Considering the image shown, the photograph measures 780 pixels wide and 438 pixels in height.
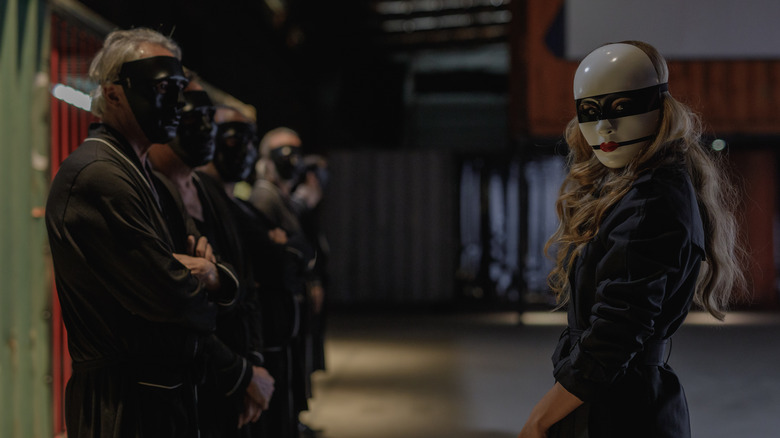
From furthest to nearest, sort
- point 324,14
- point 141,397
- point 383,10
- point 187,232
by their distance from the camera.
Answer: point 383,10 → point 324,14 → point 187,232 → point 141,397

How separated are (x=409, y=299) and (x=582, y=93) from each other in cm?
964

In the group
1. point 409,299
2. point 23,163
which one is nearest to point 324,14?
point 409,299

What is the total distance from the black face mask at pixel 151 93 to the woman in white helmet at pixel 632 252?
974mm

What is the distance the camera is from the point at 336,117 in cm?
1268

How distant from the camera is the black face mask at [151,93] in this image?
71.5 inches

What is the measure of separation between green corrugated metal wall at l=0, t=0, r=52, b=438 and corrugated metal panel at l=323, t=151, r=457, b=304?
7.98 metres

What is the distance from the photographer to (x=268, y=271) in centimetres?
283

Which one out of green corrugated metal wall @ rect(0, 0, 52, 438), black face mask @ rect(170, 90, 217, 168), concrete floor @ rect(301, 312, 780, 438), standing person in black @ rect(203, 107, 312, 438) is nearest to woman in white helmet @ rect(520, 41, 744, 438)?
black face mask @ rect(170, 90, 217, 168)

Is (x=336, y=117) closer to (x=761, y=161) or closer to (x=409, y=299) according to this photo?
(x=409, y=299)

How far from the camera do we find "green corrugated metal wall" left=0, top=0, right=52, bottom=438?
288 cm

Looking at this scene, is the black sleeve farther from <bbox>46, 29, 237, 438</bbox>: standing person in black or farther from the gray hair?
the gray hair

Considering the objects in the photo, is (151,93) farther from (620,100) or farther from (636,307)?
(636,307)

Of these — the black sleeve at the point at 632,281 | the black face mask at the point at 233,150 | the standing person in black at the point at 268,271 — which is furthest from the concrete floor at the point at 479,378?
the black sleeve at the point at 632,281

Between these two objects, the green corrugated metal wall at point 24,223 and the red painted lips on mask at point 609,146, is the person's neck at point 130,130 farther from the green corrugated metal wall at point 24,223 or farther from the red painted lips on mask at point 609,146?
the green corrugated metal wall at point 24,223
